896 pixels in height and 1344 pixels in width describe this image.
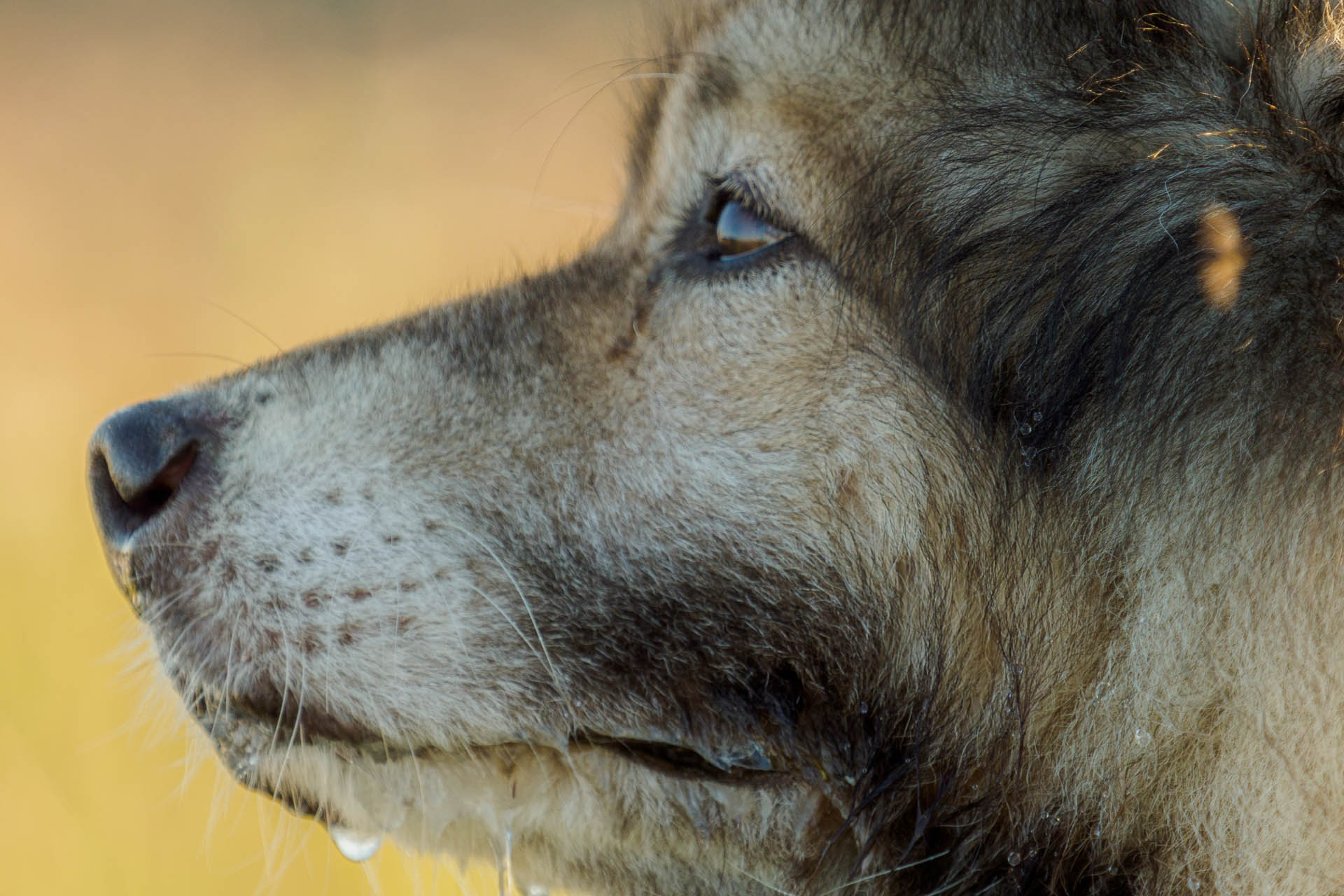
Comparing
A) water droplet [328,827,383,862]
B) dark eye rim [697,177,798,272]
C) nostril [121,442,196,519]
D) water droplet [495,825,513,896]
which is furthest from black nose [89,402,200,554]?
dark eye rim [697,177,798,272]

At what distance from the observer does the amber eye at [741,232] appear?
207 cm

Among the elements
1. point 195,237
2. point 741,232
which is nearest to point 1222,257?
point 741,232

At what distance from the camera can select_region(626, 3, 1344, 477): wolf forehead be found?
1682mm

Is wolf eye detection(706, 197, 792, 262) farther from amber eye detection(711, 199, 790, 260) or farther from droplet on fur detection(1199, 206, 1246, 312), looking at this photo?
droplet on fur detection(1199, 206, 1246, 312)

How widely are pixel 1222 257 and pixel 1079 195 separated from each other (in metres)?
0.21

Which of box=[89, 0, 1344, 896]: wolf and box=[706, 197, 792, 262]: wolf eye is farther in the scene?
box=[706, 197, 792, 262]: wolf eye

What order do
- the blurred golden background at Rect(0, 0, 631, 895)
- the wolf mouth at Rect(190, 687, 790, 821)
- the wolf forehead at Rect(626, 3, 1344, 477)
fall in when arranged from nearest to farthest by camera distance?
the wolf forehead at Rect(626, 3, 1344, 477), the wolf mouth at Rect(190, 687, 790, 821), the blurred golden background at Rect(0, 0, 631, 895)

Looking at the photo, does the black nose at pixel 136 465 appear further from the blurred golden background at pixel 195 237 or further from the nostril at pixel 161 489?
the blurred golden background at pixel 195 237

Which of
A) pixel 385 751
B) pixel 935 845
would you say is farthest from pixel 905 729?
pixel 385 751

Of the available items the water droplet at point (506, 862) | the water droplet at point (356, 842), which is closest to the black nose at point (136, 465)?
the water droplet at point (356, 842)

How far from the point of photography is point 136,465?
2104 millimetres

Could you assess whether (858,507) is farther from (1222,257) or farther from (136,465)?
(136,465)

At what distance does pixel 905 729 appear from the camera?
196cm

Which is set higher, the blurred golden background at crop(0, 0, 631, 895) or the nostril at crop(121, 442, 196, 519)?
the nostril at crop(121, 442, 196, 519)
